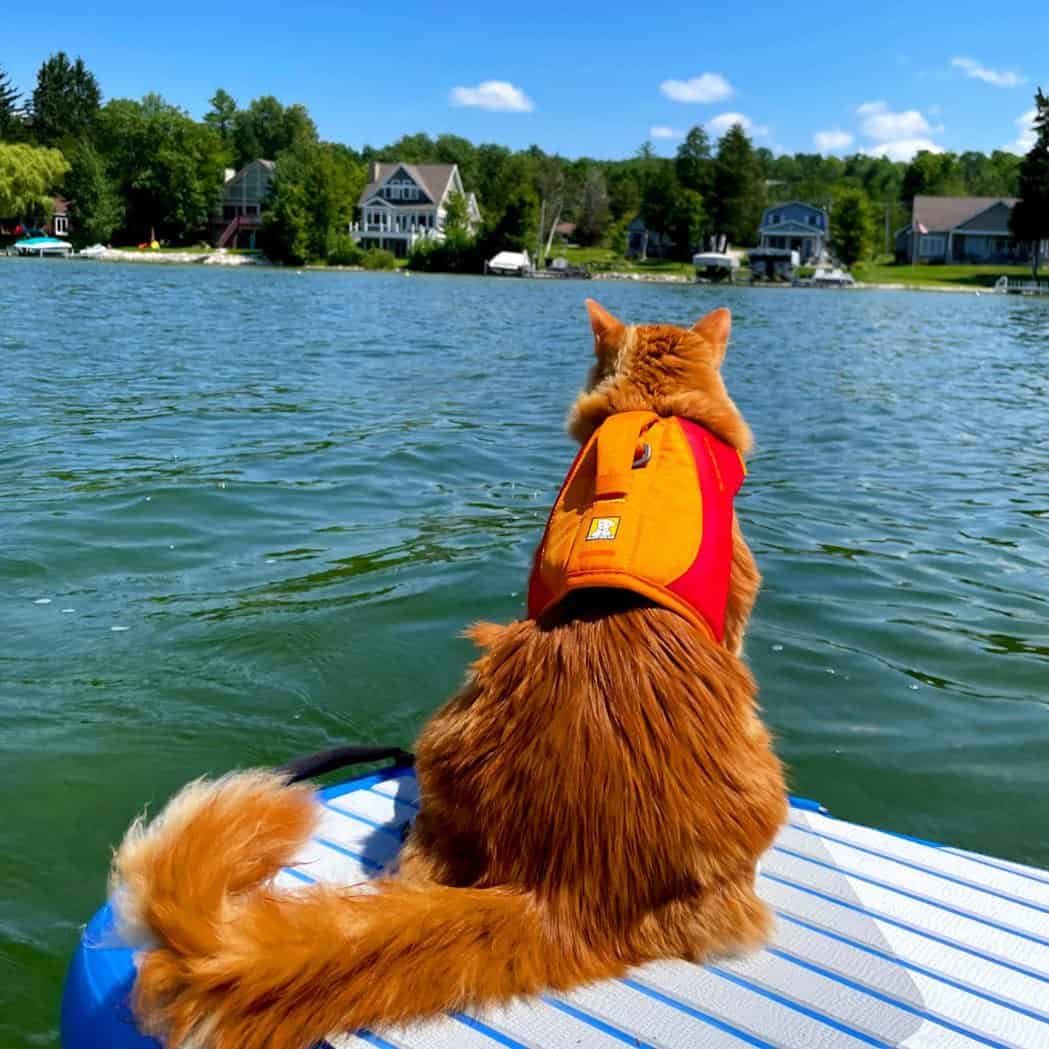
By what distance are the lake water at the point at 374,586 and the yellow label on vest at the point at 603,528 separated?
2.29 meters

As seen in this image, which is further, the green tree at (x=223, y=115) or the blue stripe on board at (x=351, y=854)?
the green tree at (x=223, y=115)

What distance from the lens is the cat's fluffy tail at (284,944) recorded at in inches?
83.4

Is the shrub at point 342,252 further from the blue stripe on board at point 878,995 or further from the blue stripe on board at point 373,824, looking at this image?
the blue stripe on board at point 878,995

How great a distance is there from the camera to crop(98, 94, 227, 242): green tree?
112m

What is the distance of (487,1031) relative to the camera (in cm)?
228

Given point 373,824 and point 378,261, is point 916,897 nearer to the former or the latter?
point 373,824

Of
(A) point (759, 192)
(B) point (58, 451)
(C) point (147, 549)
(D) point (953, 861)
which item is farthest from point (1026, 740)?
(A) point (759, 192)

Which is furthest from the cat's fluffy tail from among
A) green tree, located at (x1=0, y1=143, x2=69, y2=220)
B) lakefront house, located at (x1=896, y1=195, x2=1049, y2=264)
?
lakefront house, located at (x1=896, y1=195, x2=1049, y2=264)

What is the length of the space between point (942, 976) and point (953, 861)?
763 mm

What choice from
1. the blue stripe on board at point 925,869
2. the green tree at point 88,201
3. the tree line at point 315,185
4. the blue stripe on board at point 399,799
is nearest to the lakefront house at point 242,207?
the tree line at point 315,185

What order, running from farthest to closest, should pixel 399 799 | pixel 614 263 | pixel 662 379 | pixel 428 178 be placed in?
pixel 428 178
pixel 614 263
pixel 662 379
pixel 399 799

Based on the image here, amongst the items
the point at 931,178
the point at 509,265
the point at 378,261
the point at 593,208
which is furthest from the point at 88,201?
the point at 931,178

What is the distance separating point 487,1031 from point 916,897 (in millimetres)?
1495

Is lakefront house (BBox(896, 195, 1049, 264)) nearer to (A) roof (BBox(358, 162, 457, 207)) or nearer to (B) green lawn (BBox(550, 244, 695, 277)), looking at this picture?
(B) green lawn (BBox(550, 244, 695, 277))
